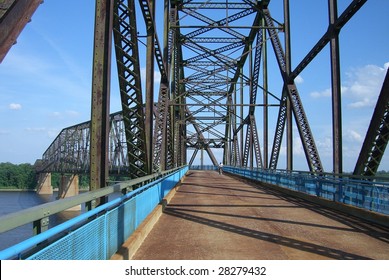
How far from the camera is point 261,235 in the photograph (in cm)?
847

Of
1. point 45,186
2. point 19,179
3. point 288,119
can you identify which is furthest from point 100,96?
point 19,179

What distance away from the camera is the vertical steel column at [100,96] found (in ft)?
24.3

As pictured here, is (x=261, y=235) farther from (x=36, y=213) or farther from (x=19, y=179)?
(x=19, y=179)

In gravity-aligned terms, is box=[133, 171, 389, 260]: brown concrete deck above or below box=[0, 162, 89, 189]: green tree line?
above

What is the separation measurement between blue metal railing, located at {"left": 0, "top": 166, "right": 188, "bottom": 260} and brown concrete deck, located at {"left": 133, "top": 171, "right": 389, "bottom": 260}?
61 cm

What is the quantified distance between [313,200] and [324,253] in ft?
30.0

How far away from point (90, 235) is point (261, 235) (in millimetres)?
4572

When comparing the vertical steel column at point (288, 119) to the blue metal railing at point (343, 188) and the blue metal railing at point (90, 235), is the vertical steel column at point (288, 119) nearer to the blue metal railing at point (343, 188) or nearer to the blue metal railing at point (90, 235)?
the blue metal railing at point (343, 188)

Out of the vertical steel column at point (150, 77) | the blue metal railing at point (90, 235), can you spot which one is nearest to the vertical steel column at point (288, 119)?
the vertical steel column at point (150, 77)

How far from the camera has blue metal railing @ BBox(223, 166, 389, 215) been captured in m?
10.3

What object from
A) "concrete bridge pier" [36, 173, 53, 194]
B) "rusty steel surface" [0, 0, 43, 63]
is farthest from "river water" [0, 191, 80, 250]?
"concrete bridge pier" [36, 173, 53, 194]

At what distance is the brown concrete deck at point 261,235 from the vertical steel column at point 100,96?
1579 mm

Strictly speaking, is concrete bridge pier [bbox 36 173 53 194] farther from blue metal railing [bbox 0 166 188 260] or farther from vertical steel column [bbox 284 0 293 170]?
blue metal railing [bbox 0 166 188 260]
